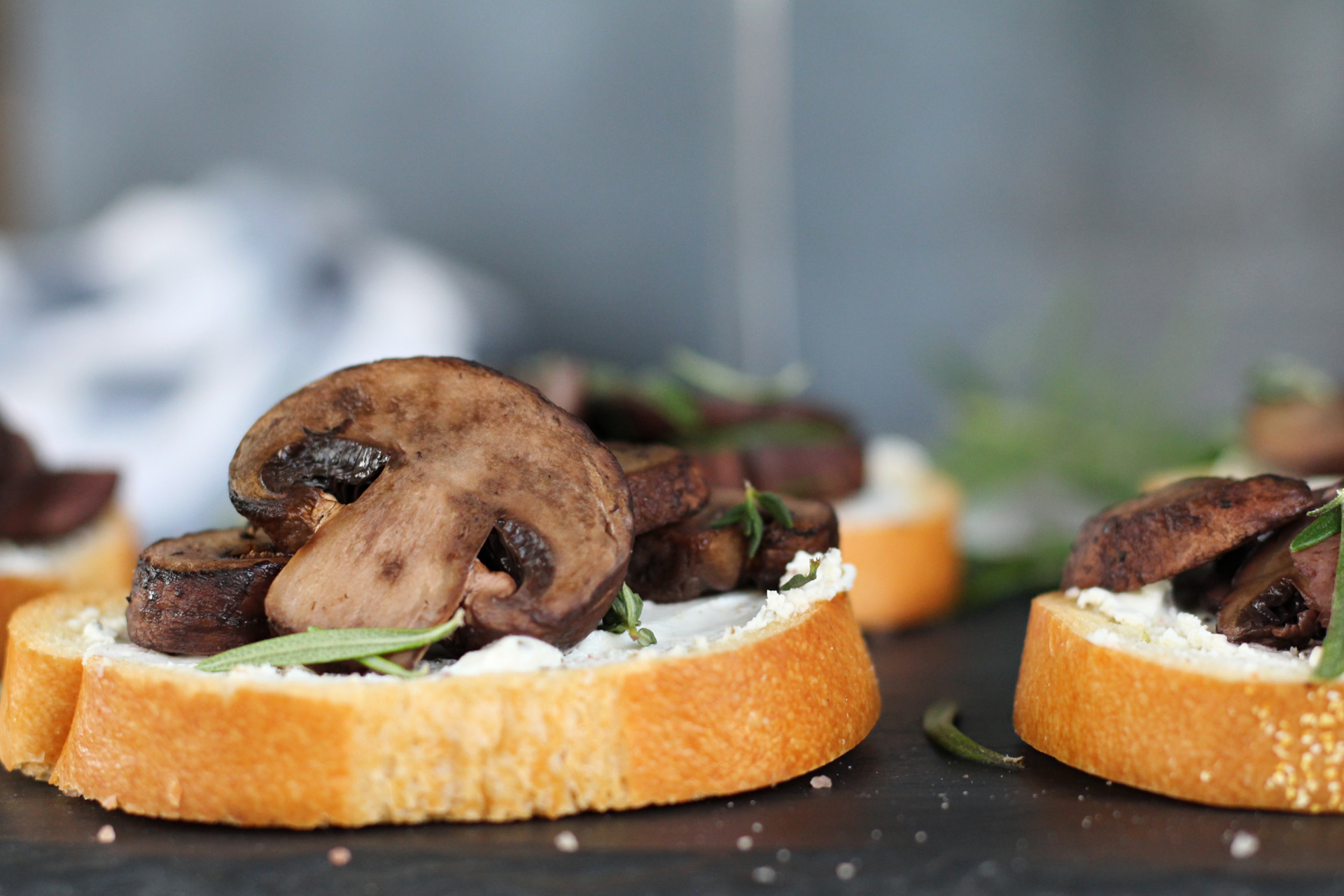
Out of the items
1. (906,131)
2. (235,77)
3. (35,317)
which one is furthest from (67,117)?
(906,131)

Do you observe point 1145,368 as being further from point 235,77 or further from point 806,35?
point 235,77

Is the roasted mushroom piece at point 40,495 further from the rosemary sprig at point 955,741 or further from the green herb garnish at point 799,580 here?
the rosemary sprig at point 955,741

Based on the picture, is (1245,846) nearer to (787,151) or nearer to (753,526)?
(753,526)

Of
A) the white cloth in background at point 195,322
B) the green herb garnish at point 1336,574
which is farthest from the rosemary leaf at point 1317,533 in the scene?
Answer: the white cloth in background at point 195,322

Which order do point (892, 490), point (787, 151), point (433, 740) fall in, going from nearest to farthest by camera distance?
point (433, 740) < point (892, 490) < point (787, 151)

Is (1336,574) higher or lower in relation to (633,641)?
higher

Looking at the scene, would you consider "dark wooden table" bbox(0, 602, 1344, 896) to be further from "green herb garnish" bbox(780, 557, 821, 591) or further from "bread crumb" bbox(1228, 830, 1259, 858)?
"green herb garnish" bbox(780, 557, 821, 591)

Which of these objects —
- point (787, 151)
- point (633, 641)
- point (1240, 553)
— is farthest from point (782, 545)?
point (787, 151)
